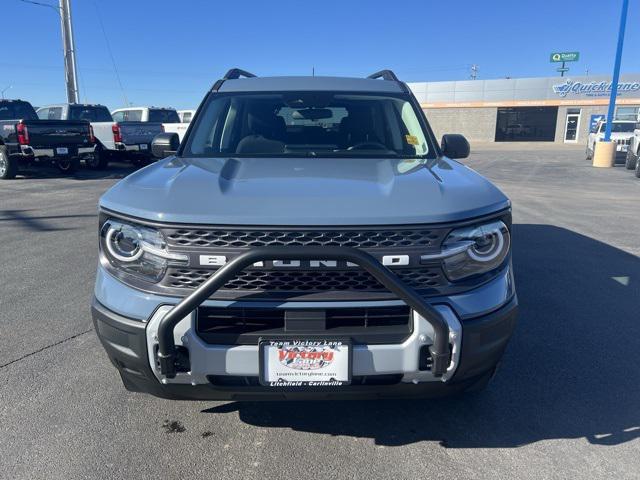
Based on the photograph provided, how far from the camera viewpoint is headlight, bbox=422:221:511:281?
7.25 ft

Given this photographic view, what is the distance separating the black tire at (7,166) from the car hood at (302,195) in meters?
12.8

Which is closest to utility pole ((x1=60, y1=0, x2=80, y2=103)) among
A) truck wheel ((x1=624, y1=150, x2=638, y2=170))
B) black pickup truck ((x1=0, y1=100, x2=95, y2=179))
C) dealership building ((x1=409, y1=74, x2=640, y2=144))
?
black pickup truck ((x1=0, y1=100, x2=95, y2=179))

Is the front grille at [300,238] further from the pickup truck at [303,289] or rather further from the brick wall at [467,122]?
the brick wall at [467,122]

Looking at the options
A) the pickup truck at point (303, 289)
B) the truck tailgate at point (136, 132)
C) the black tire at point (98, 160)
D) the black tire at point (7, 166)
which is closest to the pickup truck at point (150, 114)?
the truck tailgate at point (136, 132)

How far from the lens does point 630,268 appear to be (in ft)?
18.9

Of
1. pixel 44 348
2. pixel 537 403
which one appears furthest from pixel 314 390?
pixel 44 348

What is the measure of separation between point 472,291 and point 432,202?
1.39ft

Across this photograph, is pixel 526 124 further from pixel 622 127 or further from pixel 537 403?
Answer: pixel 537 403

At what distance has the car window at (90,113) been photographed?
16.4 metres

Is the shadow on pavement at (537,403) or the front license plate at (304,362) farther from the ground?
the front license plate at (304,362)

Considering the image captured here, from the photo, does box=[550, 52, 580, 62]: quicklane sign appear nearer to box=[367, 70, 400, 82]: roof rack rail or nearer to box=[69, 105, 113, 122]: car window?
box=[69, 105, 113, 122]: car window

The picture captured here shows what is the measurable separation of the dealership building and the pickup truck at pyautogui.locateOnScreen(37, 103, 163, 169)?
31.5m

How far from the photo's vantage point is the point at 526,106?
4175 cm

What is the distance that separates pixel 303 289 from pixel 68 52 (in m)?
23.1
